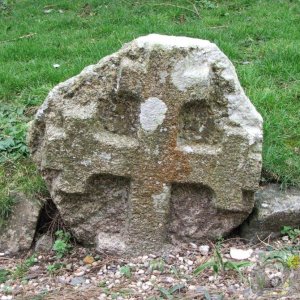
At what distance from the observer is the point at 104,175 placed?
338 cm

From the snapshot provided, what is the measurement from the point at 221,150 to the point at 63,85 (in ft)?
2.89

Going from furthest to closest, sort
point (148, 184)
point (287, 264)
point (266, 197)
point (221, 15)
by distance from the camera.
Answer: point (221, 15)
point (266, 197)
point (148, 184)
point (287, 264)

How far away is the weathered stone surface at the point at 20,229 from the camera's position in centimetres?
361

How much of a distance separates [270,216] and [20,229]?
139cm

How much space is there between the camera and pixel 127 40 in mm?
6266

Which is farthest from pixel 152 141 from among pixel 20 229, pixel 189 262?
pixel 20 229

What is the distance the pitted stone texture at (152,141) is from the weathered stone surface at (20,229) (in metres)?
0.26

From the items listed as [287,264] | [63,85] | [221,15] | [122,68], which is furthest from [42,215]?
[221,15]

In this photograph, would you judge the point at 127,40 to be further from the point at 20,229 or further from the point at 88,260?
the point at 88,260

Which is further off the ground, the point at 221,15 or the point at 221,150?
the point at 221,150

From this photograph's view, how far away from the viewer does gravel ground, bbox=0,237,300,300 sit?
10.1 ft

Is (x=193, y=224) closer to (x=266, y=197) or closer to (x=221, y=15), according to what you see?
(x=266, y=197)

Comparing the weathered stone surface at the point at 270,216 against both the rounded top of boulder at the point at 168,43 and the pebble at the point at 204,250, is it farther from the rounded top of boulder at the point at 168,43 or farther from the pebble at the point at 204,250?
the rounded top of boulder at the point at 168,43

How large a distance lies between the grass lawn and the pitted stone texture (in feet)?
1.56
